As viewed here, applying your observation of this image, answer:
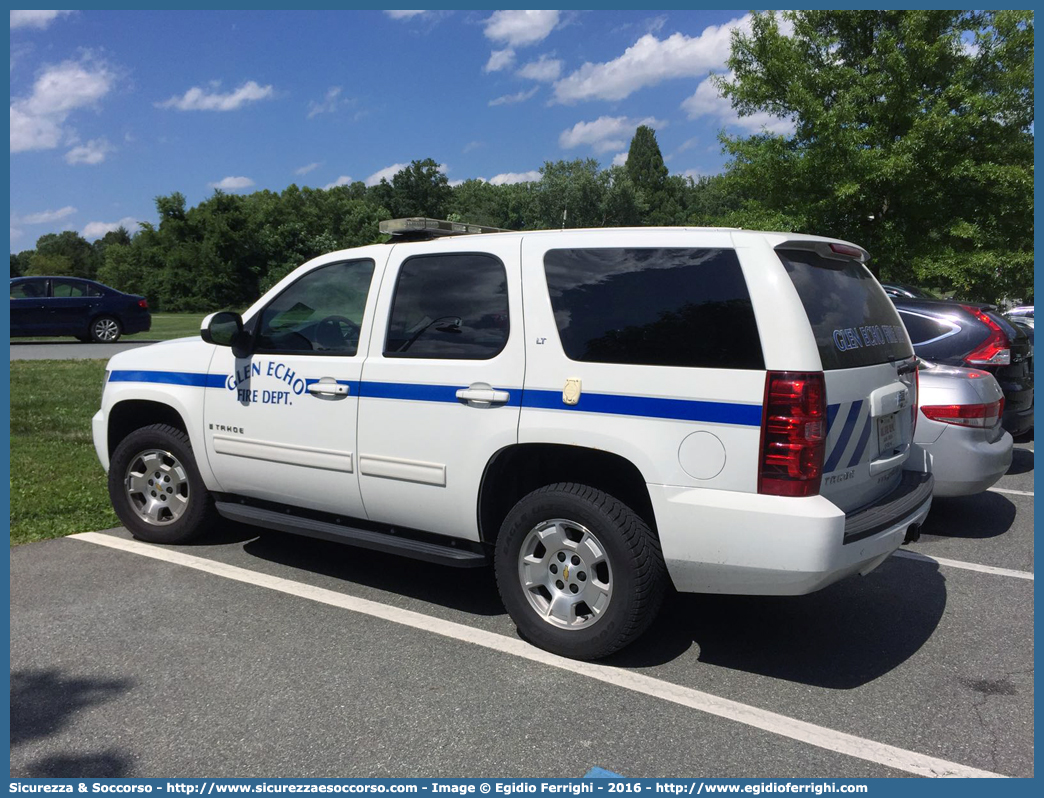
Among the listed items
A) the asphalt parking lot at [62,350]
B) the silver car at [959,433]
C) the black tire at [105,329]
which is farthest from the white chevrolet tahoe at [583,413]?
the black tire at [105,329]

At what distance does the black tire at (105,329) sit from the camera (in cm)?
2012

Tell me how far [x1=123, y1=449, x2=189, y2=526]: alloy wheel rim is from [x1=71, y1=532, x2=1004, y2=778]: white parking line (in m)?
0.24

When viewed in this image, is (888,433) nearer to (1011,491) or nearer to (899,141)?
(1011,491)

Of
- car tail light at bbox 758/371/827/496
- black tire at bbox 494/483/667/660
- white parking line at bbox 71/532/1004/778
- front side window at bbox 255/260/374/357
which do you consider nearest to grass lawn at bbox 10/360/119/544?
white parking line at bbox 71/532/1004/778

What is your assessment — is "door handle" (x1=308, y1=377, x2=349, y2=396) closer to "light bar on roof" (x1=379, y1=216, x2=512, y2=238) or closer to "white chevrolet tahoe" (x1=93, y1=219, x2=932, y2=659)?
"white chevrolet tahoe" (x1=93, y1=219, x2=932, y2=659)

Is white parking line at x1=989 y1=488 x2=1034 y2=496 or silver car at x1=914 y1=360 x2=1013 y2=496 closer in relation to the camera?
silver car at x1=914 y1=360 x2=1013 y2=496

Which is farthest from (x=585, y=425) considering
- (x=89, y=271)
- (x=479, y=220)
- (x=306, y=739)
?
(x=89, y=271)

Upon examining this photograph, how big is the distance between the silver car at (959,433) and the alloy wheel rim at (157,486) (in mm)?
5060

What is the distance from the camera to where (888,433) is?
416cm

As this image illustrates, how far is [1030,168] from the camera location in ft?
54.1

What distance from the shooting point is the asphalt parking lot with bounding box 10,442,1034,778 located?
3.20 meters

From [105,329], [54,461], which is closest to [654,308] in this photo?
[54,461]

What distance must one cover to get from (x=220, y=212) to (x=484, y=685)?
61716 mm

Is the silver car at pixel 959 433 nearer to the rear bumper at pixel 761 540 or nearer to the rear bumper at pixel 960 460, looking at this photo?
the rear bumper at pixel 960 460
